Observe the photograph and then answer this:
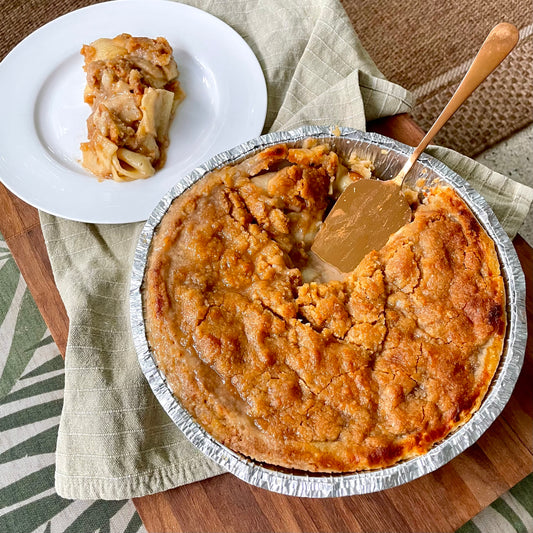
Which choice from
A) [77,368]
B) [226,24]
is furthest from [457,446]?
[226,24]

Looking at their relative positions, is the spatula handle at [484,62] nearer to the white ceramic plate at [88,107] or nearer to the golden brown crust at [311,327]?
the golden brown crust at [311,327]

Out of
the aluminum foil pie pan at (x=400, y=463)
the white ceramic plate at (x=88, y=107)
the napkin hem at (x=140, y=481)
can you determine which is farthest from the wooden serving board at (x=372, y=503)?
the white ceramic plate at (x=88, y=107)

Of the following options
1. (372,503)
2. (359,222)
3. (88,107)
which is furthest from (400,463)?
(88,107)

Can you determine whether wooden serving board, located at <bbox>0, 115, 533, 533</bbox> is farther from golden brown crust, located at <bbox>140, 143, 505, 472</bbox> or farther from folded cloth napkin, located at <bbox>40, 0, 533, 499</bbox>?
golden brown crust, located at <bbox>140, 143, 505, 472</bbox>

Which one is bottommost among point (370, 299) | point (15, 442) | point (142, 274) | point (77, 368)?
point (15, 442)

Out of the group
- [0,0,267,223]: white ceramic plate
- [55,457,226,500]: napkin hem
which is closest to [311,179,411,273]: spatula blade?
[0,0,267,223]: white ceramic plate

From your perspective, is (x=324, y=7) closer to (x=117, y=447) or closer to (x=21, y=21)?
(x=21, y=21)

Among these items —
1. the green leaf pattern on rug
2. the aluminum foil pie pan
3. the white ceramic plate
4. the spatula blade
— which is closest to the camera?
the aluminum foil pie pan
